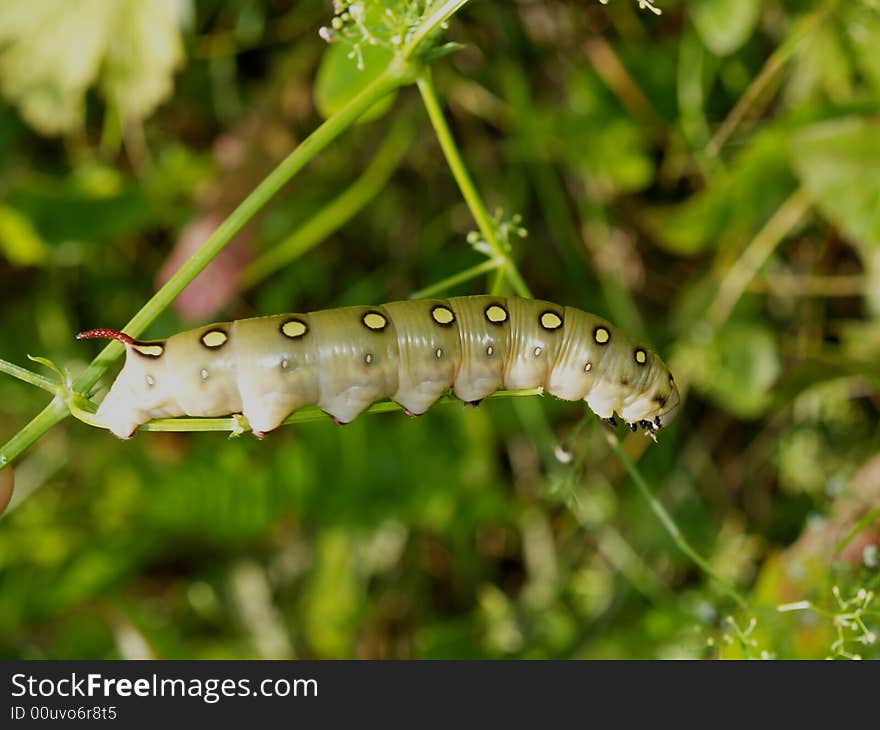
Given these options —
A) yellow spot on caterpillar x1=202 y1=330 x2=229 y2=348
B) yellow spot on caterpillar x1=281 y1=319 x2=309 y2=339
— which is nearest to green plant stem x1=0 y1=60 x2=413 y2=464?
yellow spot on caterpillar x1=202 y1=330 x2=229 y2=348

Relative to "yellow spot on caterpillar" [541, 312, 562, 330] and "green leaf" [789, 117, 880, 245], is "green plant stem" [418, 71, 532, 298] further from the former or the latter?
"green leaf" [789, 117, 880, 245]

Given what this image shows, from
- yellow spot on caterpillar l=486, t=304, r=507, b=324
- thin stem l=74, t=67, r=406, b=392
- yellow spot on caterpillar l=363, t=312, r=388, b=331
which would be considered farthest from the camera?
yellow spot on caterpillar l=486, t=304, r=507, b=324

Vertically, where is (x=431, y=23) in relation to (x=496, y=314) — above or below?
above

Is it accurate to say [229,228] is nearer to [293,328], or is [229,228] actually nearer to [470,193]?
[293,328]

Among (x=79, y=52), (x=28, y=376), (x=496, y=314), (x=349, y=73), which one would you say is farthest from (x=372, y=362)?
(x=79, y=52)

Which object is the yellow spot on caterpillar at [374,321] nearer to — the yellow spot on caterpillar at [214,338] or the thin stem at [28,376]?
the yellow spot on caterpillar at [214,338]

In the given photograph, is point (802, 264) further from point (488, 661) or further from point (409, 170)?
point (488, 661)
